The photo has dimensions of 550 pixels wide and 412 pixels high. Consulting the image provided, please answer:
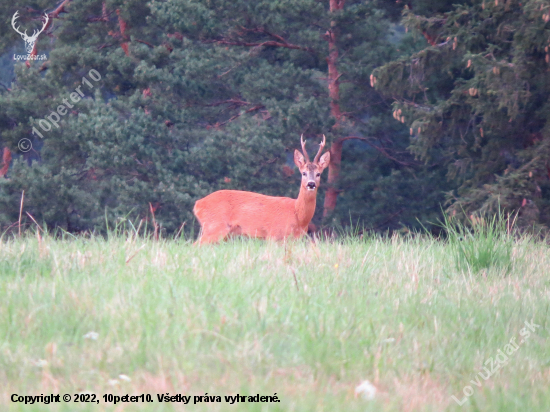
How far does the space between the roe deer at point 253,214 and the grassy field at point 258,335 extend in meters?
4.24

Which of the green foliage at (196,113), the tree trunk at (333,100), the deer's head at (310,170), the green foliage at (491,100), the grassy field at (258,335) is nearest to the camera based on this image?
the grassy field at (258,335)

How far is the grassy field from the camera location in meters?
2.59

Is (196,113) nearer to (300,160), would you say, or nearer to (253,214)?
(300,160)

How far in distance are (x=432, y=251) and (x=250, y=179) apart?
10751mm

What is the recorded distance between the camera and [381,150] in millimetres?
18500

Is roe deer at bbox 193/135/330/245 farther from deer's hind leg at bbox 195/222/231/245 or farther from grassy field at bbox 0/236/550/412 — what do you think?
grassy field at bbox 0/236/550/412

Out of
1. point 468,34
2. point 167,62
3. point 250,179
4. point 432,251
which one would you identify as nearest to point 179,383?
point 432,251

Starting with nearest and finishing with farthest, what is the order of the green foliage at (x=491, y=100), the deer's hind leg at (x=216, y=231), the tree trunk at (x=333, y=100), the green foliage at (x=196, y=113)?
the deer's hind leg at (x=216, y=231), the green foliage at (x=491, y=100), the green foliage at (x=196, y=113), the tree trunk at (x=333, y=100)

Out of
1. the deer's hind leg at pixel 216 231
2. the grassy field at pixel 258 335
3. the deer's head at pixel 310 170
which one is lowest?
the deer's hind leg at pixel 216 231

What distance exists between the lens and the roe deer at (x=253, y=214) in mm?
8633

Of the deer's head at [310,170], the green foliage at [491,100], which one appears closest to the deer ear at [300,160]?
the deer's head at [310,170]

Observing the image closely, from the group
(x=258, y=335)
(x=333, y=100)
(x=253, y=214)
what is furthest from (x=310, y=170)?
(x=333, y=100)

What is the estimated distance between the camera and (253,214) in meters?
8.77

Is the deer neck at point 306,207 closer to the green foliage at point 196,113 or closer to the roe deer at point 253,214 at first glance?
the roe deer at point 253,214
